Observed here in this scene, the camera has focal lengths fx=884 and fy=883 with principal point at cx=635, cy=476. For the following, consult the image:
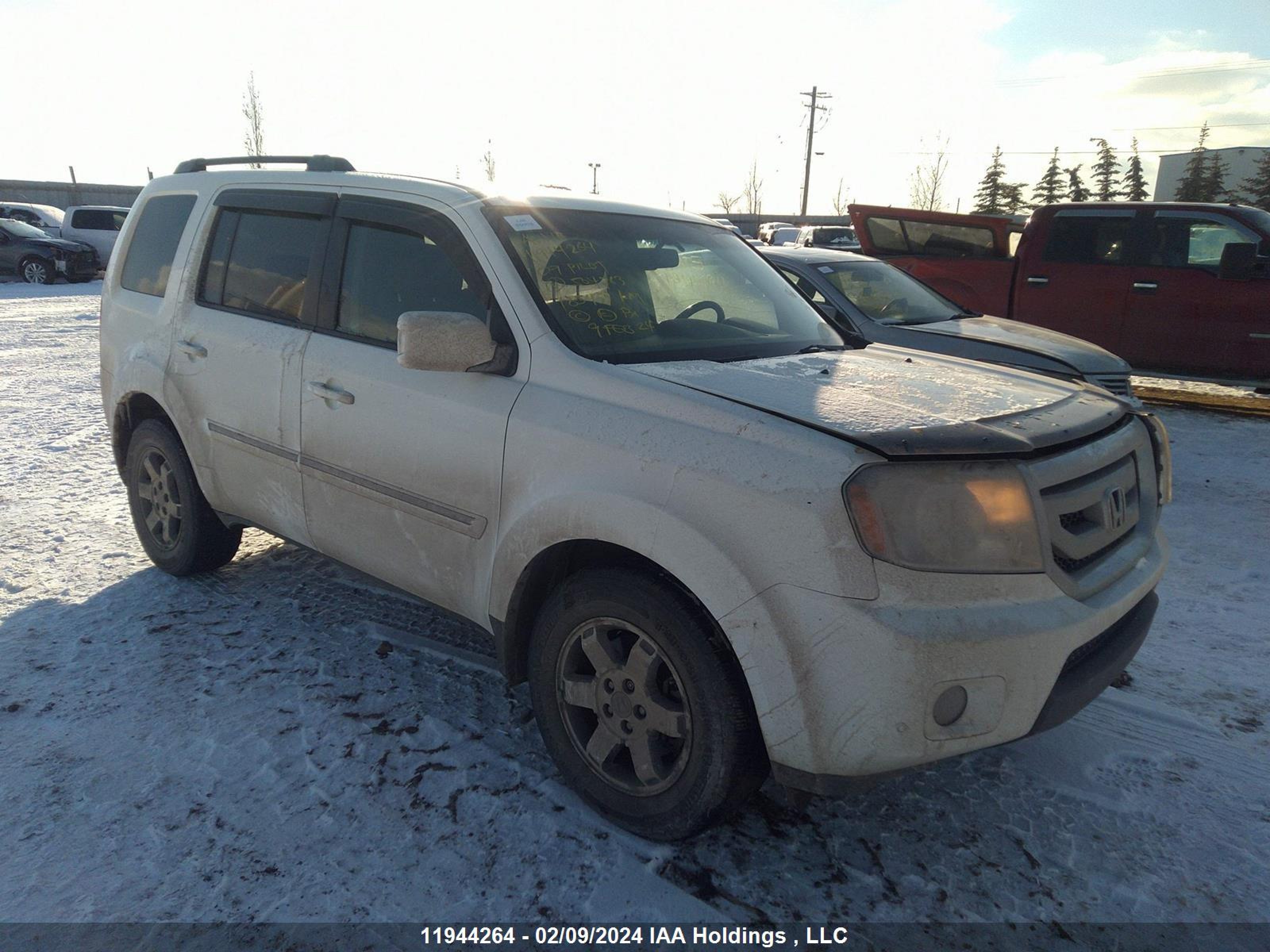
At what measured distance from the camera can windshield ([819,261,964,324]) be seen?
679 cm

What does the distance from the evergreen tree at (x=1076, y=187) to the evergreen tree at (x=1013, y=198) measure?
3.24m

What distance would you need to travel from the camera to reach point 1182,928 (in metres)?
2.25

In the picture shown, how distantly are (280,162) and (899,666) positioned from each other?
3596mm

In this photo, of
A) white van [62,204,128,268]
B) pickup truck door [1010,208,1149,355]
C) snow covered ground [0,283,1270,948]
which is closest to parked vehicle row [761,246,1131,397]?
pickup truck door [1010,208,1149,355]

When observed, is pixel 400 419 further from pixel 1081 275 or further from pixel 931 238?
pixel 1081 275

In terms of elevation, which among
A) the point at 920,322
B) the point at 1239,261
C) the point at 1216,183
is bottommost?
the point at 920,322

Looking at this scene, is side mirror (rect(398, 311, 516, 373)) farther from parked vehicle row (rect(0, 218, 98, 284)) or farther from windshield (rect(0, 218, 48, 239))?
windshield (rect(0, 218, 48, 239))

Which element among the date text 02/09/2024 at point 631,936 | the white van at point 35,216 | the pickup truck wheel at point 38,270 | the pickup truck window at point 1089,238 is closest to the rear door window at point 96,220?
the white van at point 35,216

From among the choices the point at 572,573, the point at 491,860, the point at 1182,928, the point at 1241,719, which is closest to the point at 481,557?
the point at 572,573

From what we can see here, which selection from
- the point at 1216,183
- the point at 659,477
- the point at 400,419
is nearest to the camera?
the point at 659,477

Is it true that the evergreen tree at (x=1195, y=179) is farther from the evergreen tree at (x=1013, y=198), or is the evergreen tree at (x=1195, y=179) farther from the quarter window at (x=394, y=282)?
the quarter window at (x=394, y=282)

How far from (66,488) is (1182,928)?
6.09 meters

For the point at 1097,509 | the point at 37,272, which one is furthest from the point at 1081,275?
the point at 37,272

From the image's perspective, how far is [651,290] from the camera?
3.24 meters
